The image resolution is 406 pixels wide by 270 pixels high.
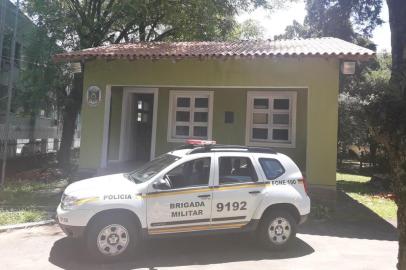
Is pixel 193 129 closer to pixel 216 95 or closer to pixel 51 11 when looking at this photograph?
→ pixel 216 95

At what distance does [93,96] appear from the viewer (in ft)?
39.5

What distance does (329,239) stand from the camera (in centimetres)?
789

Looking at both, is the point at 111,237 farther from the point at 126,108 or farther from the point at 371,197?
the point at 371,197

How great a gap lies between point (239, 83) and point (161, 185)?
541 centimetres

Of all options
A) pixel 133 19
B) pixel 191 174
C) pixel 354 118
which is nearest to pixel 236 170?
pixel 191 174

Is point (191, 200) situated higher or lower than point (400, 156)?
lower

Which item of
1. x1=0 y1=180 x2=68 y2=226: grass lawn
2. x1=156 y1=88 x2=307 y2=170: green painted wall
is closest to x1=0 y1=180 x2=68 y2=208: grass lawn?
x1=0 y1=180 x2=68 y2=226: grass lawn

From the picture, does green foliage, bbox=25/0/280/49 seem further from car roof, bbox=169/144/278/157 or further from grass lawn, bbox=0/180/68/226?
car roof, bbox=169/144/278/157

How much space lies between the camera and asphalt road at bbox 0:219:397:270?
621 centimetres

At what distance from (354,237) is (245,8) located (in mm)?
14584

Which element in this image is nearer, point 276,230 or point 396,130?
point 396,130

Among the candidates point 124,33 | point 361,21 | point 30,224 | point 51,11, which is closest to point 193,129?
point 30,224

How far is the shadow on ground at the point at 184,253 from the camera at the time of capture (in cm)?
621

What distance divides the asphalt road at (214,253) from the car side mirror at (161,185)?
1080mm
